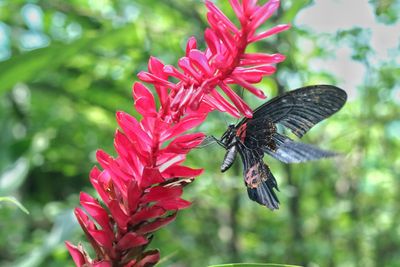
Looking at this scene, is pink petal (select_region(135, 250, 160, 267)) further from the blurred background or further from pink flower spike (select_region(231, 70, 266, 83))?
the blurred background

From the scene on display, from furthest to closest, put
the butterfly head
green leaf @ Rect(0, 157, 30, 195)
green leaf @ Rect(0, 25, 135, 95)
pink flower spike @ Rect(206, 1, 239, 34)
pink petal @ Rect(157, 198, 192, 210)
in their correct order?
green leaf @ Rect(0, 157, 30, 195), green leaf @ Rect(0, 25, 135, 95), the butterfly head, pink petal @ Rect(157, 198, 192, 210), pink flower spike @ Rect(206, 1, 239, 34)

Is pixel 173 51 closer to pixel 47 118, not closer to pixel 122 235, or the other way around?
pixel 47 118

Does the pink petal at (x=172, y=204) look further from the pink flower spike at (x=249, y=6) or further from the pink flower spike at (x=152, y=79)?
the pink flower spike at (x=249, y=6)

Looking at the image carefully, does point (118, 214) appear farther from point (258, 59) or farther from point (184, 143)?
point (258, 59)

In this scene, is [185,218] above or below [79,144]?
below

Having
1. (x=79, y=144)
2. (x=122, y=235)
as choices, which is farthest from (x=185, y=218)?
(x=122, y=235)

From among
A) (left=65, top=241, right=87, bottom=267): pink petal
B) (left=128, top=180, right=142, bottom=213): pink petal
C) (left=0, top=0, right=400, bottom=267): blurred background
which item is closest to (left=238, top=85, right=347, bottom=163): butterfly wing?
(left=128, top=180, right=142, bottom=213): pink petal
